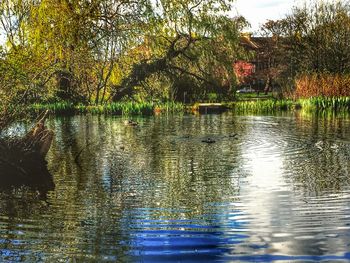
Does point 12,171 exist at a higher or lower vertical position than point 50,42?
lower

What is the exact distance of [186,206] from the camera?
8.19 m

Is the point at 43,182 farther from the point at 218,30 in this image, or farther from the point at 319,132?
the point at 218,30

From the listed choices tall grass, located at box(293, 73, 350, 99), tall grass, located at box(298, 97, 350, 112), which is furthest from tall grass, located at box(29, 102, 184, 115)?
tall grass, located at box(293, 73, 350, 99)

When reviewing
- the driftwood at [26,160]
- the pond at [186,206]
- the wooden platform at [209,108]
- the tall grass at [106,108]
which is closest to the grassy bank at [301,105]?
the wooden platform at [209,108]

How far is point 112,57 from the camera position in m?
28.8

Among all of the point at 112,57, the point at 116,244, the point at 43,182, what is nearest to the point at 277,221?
the point at 116,244

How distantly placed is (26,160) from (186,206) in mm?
4930

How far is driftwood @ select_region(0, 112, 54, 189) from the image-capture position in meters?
10.6

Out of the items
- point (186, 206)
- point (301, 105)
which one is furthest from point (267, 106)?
point (186, 206)

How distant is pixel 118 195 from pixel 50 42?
1505 cm

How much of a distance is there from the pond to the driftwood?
35 centimetres

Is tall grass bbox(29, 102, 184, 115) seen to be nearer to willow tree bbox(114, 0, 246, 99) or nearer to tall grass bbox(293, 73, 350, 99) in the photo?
willow tree bbox(114, 0, 246, 99)

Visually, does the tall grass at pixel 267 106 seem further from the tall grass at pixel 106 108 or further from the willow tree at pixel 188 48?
the tall grass at pixel 106 108

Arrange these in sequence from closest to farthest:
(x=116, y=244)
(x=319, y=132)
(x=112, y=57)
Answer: (x=116, y=244)
(x=319, y=132)
(x=112, y=57)
